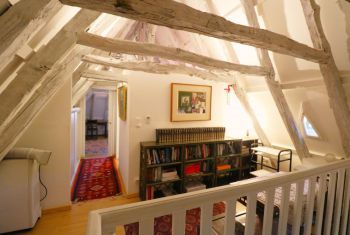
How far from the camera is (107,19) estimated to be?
87.8 inches

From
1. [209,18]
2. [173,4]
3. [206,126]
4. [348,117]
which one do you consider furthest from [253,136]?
[173,4]

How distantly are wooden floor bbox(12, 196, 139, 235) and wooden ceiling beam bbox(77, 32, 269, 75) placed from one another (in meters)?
2.12

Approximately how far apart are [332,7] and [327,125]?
1473mm

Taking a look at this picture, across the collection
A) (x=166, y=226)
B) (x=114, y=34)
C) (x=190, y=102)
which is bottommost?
(x=166, y=226)

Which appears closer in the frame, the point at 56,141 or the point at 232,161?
the point at 56,141

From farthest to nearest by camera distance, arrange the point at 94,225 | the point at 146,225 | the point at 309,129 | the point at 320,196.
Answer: the point at 309,129 → the point at 320,196 → the point at 146,225 → the point at 94,225

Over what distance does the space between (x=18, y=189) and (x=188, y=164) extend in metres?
2.27

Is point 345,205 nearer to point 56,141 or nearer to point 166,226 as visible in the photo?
point 166,226

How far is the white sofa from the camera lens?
1969 mm

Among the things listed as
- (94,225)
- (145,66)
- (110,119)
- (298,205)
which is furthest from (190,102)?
(110,119)

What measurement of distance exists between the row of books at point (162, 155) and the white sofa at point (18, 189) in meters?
1.32

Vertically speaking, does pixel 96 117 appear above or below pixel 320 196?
above

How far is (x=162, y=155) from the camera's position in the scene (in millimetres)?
2865

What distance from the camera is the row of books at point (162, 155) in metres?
2.78
